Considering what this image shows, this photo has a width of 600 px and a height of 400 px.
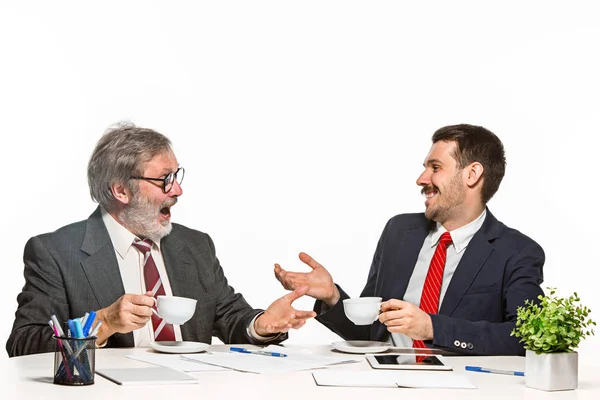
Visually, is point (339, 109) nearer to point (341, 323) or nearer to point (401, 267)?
point (401, 267)

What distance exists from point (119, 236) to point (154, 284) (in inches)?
9.1

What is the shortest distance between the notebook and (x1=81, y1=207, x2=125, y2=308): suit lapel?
3.13ft

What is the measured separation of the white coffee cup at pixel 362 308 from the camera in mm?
2574

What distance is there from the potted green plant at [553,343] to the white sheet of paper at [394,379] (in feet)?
0.53

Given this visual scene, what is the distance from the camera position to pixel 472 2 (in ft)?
16.8

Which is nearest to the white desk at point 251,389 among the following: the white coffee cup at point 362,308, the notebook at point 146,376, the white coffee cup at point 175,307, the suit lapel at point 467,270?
the notebook at point 146,376

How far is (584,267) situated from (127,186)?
9.77ft

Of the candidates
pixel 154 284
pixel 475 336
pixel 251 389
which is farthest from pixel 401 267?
pixel 251 389

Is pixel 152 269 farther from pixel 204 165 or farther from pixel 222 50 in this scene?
pixel 222 50

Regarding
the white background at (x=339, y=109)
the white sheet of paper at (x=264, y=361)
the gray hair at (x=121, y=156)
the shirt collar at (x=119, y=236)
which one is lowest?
the white sheet of paper at (x=264, y=361)

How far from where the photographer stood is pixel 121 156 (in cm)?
335

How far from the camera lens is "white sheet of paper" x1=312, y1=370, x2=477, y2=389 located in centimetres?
199

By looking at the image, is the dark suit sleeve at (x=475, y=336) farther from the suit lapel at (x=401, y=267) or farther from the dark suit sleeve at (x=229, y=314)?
the dark suit sleeve at (x=229, y=314)

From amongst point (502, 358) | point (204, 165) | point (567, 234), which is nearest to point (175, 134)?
point (204, 165)
